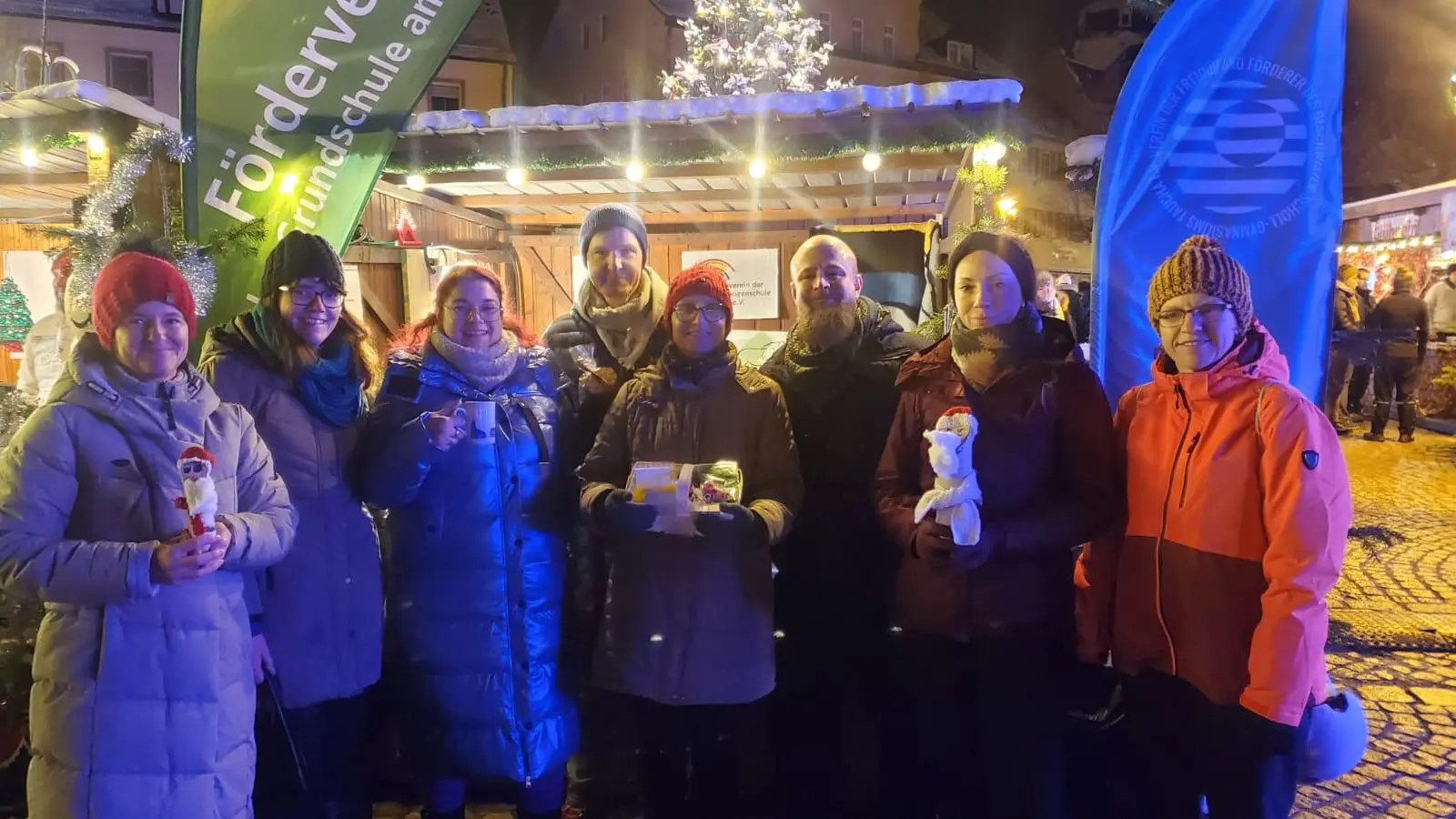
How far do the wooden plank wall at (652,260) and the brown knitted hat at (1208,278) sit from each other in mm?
5886

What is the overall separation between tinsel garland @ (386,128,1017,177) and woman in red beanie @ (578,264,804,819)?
2.60m

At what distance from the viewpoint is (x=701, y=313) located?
2.91 meters

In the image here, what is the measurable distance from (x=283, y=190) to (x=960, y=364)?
317cm

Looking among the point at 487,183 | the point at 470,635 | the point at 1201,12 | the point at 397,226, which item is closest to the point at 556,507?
the point at 470,635

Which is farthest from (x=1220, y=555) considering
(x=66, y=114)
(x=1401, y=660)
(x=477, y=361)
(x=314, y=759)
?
(x=66, y=114)

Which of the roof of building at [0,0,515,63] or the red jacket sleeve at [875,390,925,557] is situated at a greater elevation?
the roof of building at [0,0,515,63]

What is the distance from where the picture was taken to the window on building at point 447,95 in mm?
27781

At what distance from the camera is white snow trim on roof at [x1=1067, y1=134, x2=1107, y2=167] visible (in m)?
6.04

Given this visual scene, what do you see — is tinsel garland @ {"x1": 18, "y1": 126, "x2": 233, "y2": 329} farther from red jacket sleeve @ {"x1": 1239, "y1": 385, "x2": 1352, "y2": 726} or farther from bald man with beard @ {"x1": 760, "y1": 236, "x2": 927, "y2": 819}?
red jacket sleeve @ {"x1": 1239, "y1": 385, "x2": 1352, "y2": 726}

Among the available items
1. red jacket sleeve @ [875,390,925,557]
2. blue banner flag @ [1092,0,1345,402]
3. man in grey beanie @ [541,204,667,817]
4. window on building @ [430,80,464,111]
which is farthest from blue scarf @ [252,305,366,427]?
window on building @ [430,80,464,111]

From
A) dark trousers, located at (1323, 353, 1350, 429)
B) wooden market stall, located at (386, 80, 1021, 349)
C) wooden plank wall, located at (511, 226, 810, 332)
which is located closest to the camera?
wooden market stall, located at (386, 80, 1021, 349)

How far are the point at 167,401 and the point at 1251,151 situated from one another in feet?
13.0

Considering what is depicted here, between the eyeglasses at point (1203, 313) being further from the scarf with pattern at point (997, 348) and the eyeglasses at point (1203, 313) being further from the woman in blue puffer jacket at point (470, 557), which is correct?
the woman in blue puffer jacket at point (470, 557)

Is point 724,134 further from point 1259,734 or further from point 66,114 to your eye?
point 1259,734
